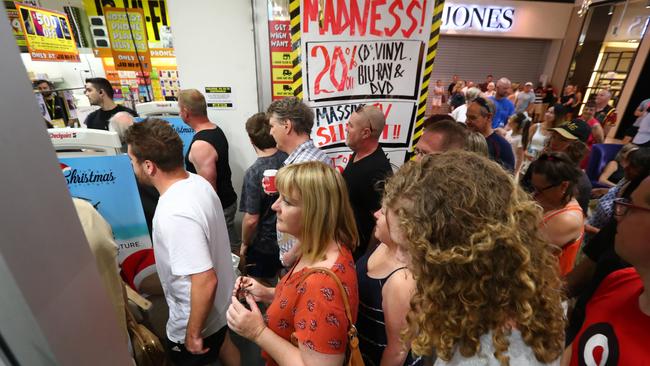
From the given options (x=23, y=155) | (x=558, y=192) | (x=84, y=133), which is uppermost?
(x=23, y=155)

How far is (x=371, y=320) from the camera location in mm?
1377

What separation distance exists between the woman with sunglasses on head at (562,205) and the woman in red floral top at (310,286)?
1378 mm

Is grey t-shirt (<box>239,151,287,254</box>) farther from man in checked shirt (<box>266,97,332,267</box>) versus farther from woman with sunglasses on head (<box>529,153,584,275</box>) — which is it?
woman with sunglasses on head (<box>529,153,584,275</box>)

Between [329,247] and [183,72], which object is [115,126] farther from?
[329,247]

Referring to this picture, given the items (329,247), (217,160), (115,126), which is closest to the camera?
(329,247)

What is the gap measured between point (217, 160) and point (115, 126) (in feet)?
4.16

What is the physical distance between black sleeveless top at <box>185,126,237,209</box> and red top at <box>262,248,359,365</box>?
2.09 metres

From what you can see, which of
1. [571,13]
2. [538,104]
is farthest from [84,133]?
[571,13]

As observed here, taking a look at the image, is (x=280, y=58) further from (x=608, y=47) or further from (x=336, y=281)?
(x=608, y=47)

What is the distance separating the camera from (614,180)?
3.79 metres

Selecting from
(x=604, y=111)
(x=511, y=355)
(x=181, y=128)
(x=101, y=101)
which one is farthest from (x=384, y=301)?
(x=604, y=111)

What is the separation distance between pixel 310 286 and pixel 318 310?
3.8 inches

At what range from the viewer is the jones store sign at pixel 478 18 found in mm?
10875

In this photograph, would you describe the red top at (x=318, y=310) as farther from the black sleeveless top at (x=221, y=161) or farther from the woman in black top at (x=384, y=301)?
the black sleeveless top at (x=221, y=161)
